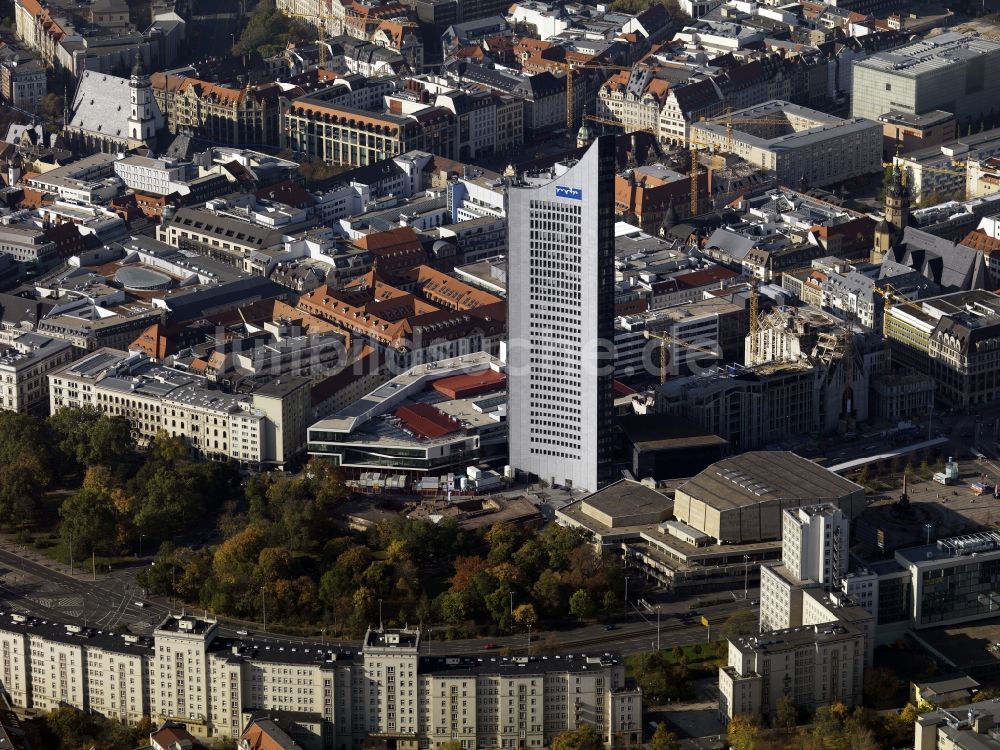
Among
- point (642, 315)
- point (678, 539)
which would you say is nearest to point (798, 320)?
point (642, 315)

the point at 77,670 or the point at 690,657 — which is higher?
the point at 77,670

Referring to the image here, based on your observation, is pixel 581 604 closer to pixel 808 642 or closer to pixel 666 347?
pixel 808 642

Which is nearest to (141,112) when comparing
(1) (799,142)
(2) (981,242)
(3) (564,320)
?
(1) (799,142)

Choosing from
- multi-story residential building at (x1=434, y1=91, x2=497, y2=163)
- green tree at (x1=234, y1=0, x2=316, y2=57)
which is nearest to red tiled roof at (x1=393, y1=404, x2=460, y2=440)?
multi-story residential building at (x1=434, y1=91, x2=497, y2=163)

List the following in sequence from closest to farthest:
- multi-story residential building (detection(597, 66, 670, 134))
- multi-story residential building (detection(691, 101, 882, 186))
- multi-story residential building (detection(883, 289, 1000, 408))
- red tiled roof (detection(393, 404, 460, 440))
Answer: red tiled roof (detection(393, 404, 460, 440)) → multi-story residential building (detection(883, 289, 1000, 408)) → multi-story residential building (detection(691, 101, 882, 186)) → multi-story residential building (detection(597, 66, 670, 134))

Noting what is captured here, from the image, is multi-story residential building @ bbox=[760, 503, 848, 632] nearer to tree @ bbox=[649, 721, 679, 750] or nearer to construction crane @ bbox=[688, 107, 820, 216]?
tree @ bbox=[649, 721, 679, 750]

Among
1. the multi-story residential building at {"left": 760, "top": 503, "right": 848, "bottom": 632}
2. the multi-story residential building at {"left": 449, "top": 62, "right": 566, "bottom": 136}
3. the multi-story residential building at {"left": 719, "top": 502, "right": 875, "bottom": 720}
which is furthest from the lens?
the multi-story residential building at {"left": 449, "top": 62, "right": 566, "bottom": 136}

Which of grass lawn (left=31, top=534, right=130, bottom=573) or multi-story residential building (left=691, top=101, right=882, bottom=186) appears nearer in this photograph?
grass lawn (left=31, top=534, right=130, bottom=573)

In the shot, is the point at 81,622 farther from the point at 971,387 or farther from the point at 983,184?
the point at 983,184

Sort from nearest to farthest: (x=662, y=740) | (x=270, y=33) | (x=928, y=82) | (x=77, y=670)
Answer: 1. (x=662, y=740)
2. (x=77, y=670)
3. (x=928, y=82)
4. (x=270, y=33)
